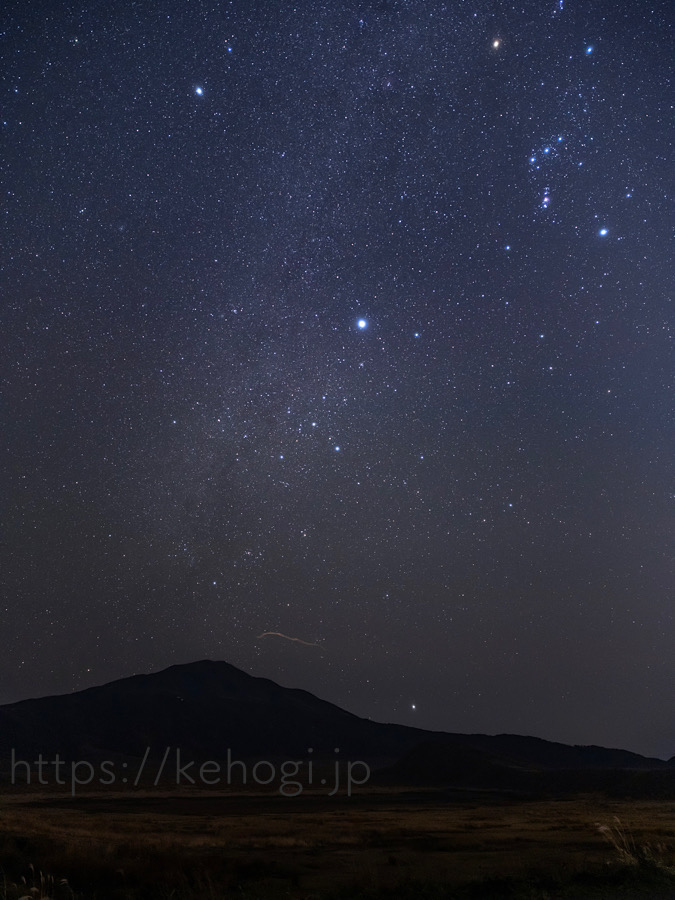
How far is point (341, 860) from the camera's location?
1794cm

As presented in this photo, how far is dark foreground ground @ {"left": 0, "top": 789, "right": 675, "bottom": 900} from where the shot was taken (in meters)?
11.0

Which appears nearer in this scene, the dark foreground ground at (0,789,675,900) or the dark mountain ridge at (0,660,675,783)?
the dark foreground ground at (0,789,675,900)

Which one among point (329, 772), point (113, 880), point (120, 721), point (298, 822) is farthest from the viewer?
point (120, 721)

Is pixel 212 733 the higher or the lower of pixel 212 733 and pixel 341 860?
the higher

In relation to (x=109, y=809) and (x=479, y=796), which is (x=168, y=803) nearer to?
(x=109, y=809)

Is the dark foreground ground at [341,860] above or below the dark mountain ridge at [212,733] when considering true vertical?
below

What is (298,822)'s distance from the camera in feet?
104

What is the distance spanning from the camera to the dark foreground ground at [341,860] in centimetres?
1105

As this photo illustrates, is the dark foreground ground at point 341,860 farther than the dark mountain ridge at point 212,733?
No

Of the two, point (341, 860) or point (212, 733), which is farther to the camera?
point (212, 733)

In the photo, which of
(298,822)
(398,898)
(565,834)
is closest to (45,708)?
(298,822)

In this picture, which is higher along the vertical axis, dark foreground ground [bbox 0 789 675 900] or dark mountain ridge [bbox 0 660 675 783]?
dark mountain ridge [bbox 0 660 675 783]

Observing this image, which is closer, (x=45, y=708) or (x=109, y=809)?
(x=109, y=809)

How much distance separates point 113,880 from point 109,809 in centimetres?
3468
